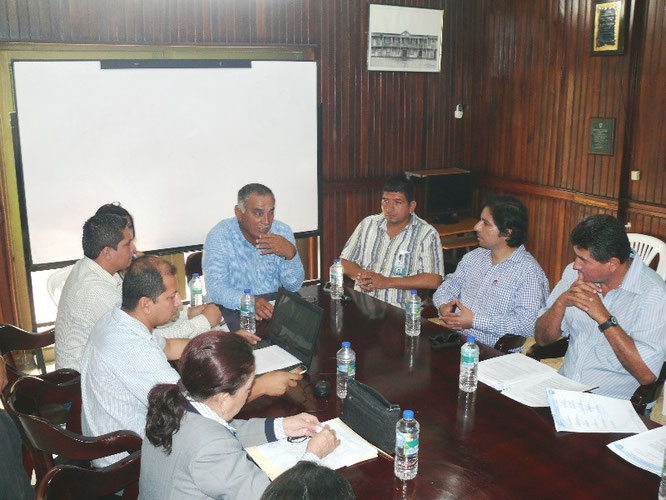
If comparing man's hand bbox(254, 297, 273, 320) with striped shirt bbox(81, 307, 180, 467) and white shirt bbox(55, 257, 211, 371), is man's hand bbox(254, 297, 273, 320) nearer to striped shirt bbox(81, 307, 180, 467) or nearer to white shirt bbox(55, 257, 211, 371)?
white shirt bbox(55, 257, 211, 371)

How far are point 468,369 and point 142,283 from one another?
1.23m

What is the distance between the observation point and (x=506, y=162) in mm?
6031

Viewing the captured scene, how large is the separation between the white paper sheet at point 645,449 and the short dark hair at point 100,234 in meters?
2.17

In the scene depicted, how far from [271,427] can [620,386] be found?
151 cm

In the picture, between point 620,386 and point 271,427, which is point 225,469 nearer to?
point 271,427

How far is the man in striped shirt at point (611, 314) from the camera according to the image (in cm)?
255

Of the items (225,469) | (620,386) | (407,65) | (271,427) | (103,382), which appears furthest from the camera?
(407,65)

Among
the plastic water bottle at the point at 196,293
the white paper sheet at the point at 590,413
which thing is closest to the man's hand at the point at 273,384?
the white paper sheet at the point at 590,413

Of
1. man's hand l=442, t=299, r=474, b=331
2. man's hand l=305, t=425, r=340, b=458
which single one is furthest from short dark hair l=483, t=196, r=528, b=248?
man's hand l=305, t=425, r=340, b=458

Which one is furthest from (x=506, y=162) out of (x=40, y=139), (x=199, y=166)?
(x=40, y=139)

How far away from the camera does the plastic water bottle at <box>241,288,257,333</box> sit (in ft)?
10.5

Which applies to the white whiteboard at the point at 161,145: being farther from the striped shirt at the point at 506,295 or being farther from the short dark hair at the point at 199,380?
the short dark hair at the point at 199,380

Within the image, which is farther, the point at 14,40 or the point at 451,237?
the point at 451,237

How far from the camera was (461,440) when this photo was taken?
2119 millimetres
